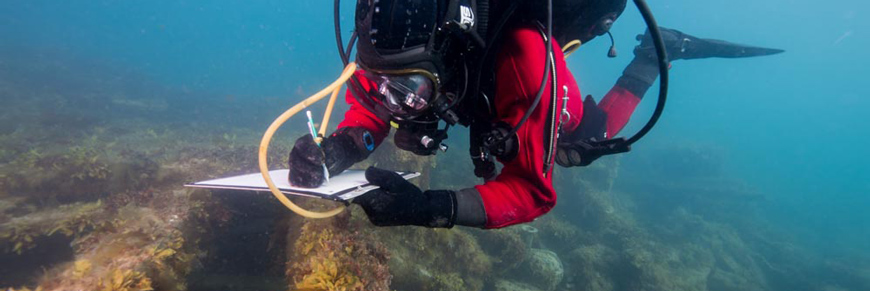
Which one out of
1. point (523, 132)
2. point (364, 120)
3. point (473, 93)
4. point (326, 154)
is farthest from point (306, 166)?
point (523, 132)

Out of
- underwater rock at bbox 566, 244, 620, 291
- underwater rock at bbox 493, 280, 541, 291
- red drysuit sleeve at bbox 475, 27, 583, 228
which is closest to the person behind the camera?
red drysuit sleeve at bbox 475, 27, 583, 228

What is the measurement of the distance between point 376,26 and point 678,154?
3415 centimetres

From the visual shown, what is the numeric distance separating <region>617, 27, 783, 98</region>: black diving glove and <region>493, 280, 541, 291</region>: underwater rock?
18.0ft

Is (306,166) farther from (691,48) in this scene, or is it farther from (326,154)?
(691,48)

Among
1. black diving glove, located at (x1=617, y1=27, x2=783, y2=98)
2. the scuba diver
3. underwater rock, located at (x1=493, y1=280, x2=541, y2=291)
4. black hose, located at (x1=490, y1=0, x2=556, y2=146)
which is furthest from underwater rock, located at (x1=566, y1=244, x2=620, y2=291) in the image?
black hose, located at (x1=490, y1=0, x2=556, y2=146)

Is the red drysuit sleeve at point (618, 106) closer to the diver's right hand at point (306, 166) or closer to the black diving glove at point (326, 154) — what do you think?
the black diving glove at point (326, 154)

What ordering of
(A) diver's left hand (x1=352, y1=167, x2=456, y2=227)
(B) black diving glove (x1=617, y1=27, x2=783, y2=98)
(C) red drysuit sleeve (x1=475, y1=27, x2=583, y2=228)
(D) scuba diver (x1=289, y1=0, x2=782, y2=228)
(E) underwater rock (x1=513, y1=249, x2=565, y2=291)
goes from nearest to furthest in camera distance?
(D) scuba diver (x1=289, y1=0, x2=782, y2=228), (A) diver's left hand (x1=352, y1=167, x2=456, y2=227), (C) red drysuit sleeve (x1=475, y1=27, x2=583, y2=228), (B) black diving glove (x1=617, y1=27, x2=783, y2=98), (E) underwater rock (x1=513, y1=249, x2=565, y2=291)

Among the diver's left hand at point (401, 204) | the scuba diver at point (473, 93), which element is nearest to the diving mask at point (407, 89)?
the scuba diver at point (473, 93)

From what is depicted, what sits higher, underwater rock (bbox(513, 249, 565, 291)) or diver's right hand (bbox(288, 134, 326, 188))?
diver's right hand (bbox(288, 134, 326, 188))

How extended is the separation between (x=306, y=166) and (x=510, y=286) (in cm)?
755

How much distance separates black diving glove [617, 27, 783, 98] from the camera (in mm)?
5516

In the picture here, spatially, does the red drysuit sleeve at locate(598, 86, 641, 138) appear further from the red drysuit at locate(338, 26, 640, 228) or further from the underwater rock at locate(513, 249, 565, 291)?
the underwater rock at locate(513, 249, 565, 291)

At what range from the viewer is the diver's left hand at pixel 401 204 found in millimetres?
1997

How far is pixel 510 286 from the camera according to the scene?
834cm
